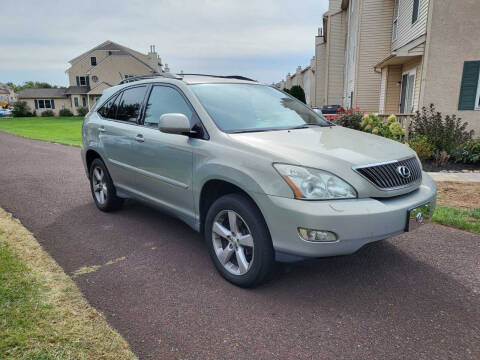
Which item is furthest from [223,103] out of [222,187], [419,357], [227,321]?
[419,357]

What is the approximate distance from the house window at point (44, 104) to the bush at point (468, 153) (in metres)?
56.0

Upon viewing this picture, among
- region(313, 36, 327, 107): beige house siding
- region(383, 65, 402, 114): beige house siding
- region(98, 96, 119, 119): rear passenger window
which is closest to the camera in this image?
region(98, 96, 119, 119): rear passenger window

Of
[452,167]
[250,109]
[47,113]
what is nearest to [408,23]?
A: [452,167]

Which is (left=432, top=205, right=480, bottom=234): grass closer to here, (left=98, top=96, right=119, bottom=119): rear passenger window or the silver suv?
the silver suv

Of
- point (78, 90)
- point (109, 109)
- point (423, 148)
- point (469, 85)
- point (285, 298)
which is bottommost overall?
point (285, 298)

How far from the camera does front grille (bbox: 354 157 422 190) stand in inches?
113

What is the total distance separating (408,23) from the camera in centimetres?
1381

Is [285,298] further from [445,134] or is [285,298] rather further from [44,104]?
[44,104]

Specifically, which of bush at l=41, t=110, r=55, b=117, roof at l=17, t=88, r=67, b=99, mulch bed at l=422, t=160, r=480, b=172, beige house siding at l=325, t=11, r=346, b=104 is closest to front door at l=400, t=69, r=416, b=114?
mulch bed at l=422, t=160, r=480, b=172

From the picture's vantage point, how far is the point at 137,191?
180 inches

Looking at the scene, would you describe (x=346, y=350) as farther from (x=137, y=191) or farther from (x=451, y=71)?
(x=451, y=71)

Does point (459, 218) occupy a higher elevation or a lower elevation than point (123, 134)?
lower

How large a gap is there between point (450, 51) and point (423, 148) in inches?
157

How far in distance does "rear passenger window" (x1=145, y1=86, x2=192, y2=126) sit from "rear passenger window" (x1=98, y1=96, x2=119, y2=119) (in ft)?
3.27
